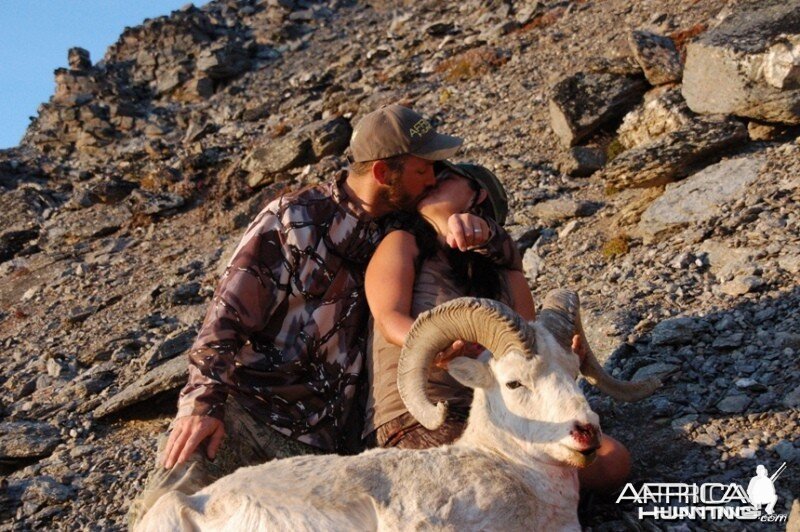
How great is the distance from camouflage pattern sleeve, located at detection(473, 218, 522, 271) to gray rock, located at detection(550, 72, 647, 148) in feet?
34.3

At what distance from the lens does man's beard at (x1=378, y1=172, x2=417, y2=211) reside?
6.50 metres

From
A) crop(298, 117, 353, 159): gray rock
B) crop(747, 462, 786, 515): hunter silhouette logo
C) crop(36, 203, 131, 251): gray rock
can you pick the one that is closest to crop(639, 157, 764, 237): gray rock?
crop(747, 462, 786, 515): hunter silhouette logo

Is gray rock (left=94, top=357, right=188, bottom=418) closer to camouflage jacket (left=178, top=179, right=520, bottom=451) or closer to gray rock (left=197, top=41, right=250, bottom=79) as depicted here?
camouflage jacket (left=178, top=179, right=520, bottom=451)

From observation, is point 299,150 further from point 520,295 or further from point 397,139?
point 520,295

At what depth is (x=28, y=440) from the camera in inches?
448

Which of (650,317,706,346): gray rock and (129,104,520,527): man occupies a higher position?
(129,104,520,527): man

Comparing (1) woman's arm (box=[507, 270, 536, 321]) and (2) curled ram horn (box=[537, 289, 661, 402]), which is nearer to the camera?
(2) curled ram horn (box=[537, 289, 661, 402])

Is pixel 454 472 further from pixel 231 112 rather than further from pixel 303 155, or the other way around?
pixel 231 112

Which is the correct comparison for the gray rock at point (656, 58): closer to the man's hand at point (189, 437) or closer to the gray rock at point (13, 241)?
the man's hand at point (189, 437)

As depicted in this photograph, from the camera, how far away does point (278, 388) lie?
21.0 feet

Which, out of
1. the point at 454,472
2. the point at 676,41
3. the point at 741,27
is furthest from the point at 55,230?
the point at 454,472

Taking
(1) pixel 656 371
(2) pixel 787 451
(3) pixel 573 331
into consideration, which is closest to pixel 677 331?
(1) pixel 656 371

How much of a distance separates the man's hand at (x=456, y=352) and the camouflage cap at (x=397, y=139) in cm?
167

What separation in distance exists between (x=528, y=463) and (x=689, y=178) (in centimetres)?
838
